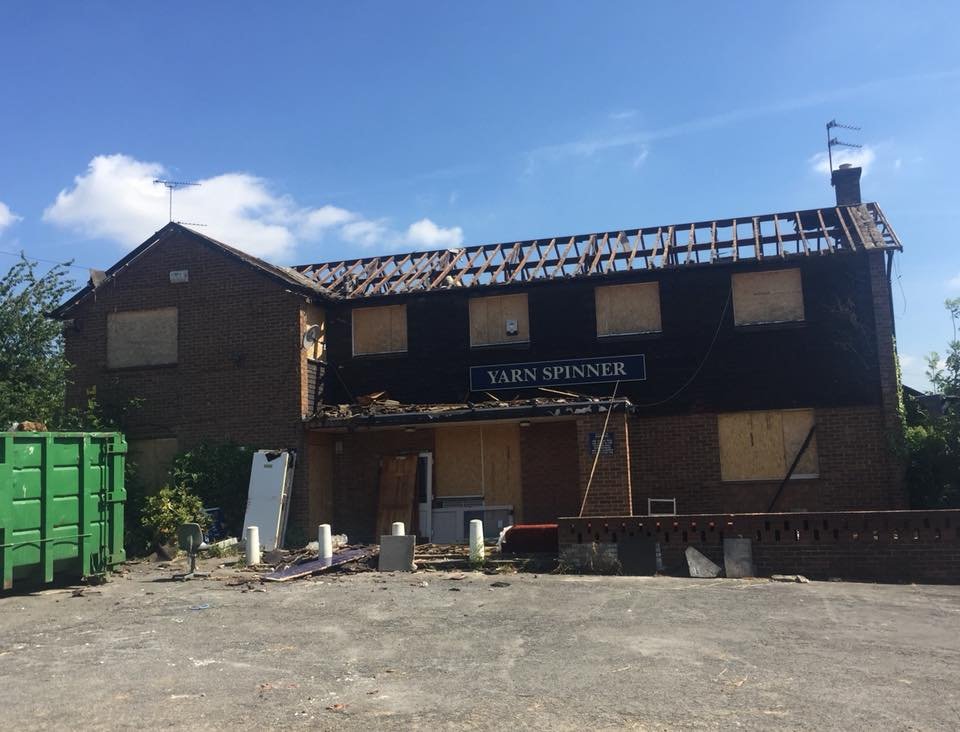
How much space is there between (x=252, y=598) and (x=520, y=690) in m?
5.95

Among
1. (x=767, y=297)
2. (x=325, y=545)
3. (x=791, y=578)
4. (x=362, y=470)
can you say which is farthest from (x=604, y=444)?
(x=362, y=470)

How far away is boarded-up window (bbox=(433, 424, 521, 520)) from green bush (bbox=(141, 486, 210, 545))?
520 centimetres

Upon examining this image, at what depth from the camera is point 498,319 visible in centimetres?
1955

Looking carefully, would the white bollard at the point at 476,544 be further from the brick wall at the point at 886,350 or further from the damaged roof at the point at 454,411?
the brick wall at the point at 886,350

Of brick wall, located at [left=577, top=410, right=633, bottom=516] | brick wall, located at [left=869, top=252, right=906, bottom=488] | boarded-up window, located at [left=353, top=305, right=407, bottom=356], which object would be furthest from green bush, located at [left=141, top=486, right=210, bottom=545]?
brick wall, located at [left=869, top=252, right=906, bottom=488]

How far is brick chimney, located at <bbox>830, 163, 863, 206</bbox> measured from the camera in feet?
70.1

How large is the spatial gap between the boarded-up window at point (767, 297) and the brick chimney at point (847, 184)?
4582mm

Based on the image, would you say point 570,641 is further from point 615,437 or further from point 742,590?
point 615,437

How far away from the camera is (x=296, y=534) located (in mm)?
18016

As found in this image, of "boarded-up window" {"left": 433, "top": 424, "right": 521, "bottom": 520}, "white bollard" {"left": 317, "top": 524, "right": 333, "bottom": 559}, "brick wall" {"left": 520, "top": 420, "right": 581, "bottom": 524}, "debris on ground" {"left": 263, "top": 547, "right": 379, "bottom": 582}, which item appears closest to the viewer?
"debris on ground" {"left": 263, "top": 547, "right": 379, "bottom": 582}

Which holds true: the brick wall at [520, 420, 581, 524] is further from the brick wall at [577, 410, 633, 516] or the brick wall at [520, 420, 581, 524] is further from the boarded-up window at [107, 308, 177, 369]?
the boarded-up window at [107, 308, 177, 369]

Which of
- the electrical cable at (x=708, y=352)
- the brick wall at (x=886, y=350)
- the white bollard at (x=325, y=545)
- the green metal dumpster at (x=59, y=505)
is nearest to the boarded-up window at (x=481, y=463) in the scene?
the electrical cable at (x=708, y=352)

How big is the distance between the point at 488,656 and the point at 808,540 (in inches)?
274

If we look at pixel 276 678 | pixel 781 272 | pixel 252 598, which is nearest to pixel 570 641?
pixel 276 678
